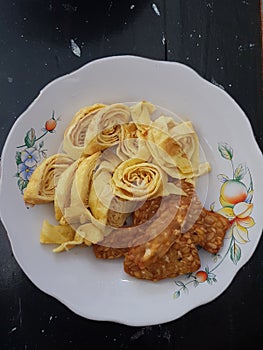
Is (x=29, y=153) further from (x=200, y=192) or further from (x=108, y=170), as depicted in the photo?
(x=200, y=192)

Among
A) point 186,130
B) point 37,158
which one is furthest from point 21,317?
point 186,130

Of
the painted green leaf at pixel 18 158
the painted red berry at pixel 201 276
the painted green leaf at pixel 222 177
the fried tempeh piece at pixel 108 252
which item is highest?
the painted green leaf at pixel 18 158

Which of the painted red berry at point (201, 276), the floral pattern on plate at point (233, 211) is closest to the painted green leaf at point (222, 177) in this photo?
the floral pattern on plate at point (233, 211)

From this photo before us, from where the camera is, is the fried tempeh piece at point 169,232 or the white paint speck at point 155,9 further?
the white paint speck at point 155,9

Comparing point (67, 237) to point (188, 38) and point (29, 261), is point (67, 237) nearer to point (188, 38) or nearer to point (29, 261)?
point (29, 261)

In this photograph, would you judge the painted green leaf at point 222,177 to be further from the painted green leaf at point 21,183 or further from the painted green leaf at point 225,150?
the painted green leaf at point 21,183

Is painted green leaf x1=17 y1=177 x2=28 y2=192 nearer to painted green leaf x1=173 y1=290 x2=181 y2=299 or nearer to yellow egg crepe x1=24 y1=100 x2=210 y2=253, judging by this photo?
yellow egg crepe x1=24 y1=100 x2=210 y2=253

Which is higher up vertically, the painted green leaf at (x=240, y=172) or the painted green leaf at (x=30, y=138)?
the painted green leaf at (x=30, y=138)

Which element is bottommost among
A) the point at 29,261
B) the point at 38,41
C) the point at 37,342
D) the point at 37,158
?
the point at 37,342
